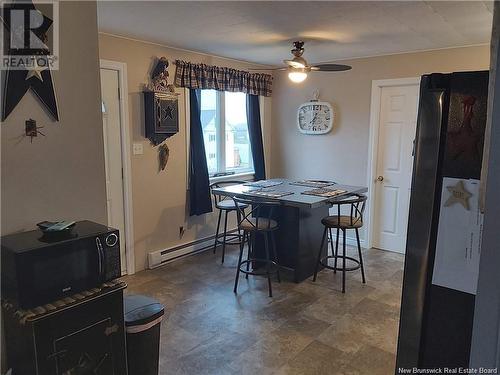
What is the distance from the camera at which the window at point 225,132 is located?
15.7 feet

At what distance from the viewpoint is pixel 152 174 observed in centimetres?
408

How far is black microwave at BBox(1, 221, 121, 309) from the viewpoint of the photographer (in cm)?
141

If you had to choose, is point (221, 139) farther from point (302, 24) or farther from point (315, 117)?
point (302, 24)

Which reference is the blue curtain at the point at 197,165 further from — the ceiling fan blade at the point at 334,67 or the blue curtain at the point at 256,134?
the ceiling fan blade at the point at 334,67

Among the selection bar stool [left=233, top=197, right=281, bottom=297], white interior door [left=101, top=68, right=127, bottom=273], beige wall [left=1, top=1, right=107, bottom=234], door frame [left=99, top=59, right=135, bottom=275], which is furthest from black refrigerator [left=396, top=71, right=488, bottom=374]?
door frame [left=99, top=59, right=135, bottom=275]

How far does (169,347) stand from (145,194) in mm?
1800

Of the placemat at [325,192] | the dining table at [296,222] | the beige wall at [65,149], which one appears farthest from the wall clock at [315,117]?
the beige wall at [65,149]

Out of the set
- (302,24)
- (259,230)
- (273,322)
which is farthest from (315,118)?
(273,322)

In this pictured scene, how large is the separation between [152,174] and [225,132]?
1.32m

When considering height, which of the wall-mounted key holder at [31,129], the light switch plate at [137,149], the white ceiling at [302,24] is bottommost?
the light switch plate at [137,149]

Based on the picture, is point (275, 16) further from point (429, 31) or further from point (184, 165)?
point (184, 165)

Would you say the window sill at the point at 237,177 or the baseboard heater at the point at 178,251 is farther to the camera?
the window sill at the point at 237,177

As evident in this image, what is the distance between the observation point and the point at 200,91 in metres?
4.55

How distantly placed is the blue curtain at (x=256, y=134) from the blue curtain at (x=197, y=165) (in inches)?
36.0
